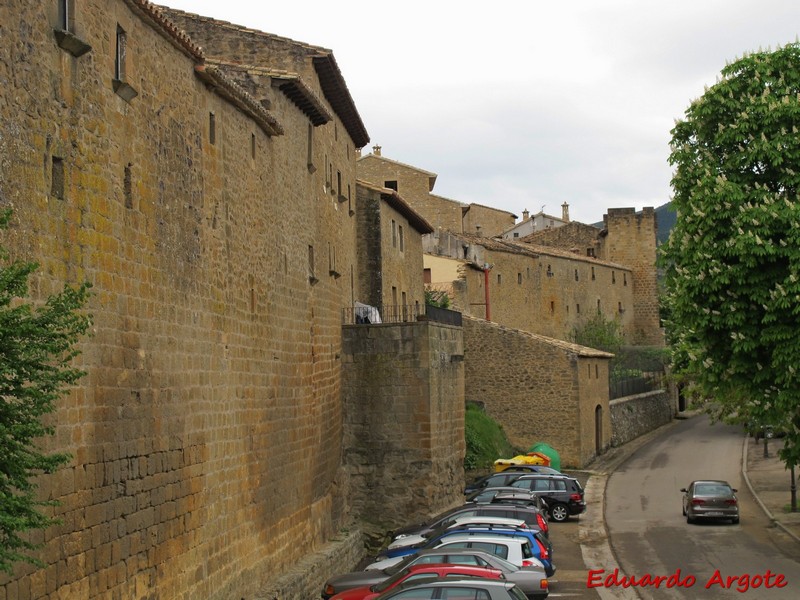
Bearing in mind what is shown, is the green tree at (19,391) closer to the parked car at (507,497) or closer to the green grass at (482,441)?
the parked car at (507,497)

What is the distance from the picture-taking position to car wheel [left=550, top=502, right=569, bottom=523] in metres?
30.2

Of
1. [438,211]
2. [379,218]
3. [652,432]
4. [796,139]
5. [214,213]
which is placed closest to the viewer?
[214,213]

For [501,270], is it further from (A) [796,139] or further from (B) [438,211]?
(A) [796,139]

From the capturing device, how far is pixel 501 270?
55.2 m

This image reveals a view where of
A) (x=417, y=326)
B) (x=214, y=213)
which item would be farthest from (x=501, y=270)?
(x=214, y=213)

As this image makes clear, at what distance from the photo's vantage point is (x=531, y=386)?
4122cm

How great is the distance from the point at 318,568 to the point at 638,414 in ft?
111

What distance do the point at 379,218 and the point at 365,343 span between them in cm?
540

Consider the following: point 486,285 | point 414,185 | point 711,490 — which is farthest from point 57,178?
point 414,185

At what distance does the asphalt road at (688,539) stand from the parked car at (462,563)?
2778 mm

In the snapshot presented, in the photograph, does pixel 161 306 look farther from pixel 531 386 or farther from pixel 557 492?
pixel 531 386

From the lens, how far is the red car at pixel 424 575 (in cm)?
1520

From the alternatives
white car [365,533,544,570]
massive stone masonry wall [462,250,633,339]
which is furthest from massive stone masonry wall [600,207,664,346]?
white car [365,533,544,570]

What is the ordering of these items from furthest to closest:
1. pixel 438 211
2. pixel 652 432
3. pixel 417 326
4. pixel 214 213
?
pixel 438 211 → pixel 652 432 → pixel 417 326 → pixel 214 213
